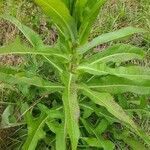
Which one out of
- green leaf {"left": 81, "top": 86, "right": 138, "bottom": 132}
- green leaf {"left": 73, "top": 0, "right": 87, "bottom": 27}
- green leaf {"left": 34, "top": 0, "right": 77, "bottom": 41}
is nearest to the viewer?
green leaf {"left": 34, "top": 0, "right": 77, "bottom": 41}

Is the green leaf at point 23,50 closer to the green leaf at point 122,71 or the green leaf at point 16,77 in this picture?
the green leaf at point 122,71

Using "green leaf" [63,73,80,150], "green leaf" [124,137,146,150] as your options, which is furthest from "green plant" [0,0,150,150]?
"green leaf" [124,137,146,150]

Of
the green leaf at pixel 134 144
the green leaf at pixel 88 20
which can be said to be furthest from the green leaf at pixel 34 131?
the green leaf at pixel 134 144

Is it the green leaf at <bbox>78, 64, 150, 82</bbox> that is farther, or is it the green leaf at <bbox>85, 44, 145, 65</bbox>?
the green leaf at <bbox>85, 44, 145, 65</bbox>

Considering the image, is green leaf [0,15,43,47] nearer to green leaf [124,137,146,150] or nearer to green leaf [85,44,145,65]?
green leaf [85,44,145,65]

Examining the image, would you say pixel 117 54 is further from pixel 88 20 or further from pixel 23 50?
pixel 23 50

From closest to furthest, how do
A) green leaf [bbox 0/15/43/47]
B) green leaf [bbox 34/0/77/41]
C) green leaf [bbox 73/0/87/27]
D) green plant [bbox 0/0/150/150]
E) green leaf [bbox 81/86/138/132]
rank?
1. green leaf [bbox 34/0/77/41]
2. green leaf [bbox 73/0/87/27]
3. green plant [bbox 0/0/150/150]
4. green leaf [bbox 81/86/138/132]
5. green leaf [bbox 0/15/43/47]

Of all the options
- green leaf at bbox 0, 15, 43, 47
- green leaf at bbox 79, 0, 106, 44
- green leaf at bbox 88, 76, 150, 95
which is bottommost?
green leaf at bbox 88, 76, 150, 95

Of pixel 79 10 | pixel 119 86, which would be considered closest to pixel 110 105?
pixel 119 86
